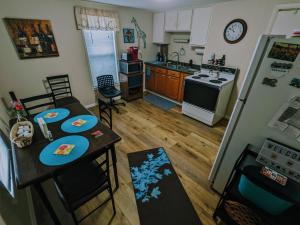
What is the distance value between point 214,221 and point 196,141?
129 centimetres

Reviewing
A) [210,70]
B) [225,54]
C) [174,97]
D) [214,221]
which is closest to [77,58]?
[174,97]

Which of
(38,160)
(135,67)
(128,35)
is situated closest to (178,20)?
(128,35)

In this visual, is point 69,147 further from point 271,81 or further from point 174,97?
point 174,97

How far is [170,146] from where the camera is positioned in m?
2.50

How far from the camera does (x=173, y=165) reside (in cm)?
212

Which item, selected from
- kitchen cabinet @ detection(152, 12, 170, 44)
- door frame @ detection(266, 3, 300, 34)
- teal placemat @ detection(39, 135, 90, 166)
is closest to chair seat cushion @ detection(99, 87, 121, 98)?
teal placemat @ detection(39, 135, 90, 166)

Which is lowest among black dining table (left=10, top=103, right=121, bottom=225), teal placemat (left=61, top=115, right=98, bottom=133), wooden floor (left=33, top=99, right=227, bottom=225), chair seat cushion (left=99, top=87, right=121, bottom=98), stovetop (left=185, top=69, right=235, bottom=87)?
wooden floor (left=33, top=99, right=227, bottom=225)

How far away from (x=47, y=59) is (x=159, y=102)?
267 centimetres

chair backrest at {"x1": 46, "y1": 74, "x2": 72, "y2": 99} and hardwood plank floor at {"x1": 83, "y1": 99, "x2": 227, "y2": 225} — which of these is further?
chair backrest at {"x1": 46, "y1": 74, "x2": 72, "y2": 99}

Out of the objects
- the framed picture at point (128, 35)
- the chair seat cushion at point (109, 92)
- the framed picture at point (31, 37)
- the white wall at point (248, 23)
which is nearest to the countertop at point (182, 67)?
the white wall at point (248, 23)

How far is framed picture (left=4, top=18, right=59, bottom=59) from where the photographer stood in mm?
2387

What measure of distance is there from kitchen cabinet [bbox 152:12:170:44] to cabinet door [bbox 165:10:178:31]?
14 centimetres

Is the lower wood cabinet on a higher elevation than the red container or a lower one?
lower

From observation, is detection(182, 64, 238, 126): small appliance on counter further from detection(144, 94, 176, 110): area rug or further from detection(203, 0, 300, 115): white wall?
detection(144, 94, 176, 110): area rug
